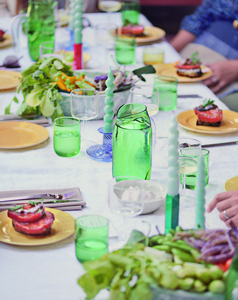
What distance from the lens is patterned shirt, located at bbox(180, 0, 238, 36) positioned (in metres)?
3.02

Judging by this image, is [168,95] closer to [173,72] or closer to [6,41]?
[173,72]

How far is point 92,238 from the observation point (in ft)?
2.46

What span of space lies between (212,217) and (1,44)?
5.84ft

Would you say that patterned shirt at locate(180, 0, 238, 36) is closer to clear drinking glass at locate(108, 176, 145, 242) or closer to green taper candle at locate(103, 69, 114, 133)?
green taper candle at locate(103, 69, 114, 133)

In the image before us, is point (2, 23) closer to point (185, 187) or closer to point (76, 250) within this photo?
point (185, 187)

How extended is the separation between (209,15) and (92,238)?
290 cm

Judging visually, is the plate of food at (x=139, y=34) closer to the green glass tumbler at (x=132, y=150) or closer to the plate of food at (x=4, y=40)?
the plate of food at (x=4, y=40)

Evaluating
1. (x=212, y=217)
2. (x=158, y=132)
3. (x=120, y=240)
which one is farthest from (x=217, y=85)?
(x=120, y=240)

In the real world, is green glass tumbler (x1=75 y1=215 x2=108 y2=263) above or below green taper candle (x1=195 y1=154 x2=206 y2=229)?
below

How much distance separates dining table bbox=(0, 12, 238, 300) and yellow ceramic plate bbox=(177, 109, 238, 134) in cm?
2

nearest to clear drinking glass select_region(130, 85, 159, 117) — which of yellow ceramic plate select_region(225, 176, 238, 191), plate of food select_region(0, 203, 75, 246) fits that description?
yellow ceramic plate select_region(225, 176, 238, 191)

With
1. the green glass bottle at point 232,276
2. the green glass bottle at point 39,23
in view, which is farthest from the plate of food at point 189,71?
the green glass bottle at point 232,276

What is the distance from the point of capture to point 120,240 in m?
0.85

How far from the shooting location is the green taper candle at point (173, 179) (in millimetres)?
780
